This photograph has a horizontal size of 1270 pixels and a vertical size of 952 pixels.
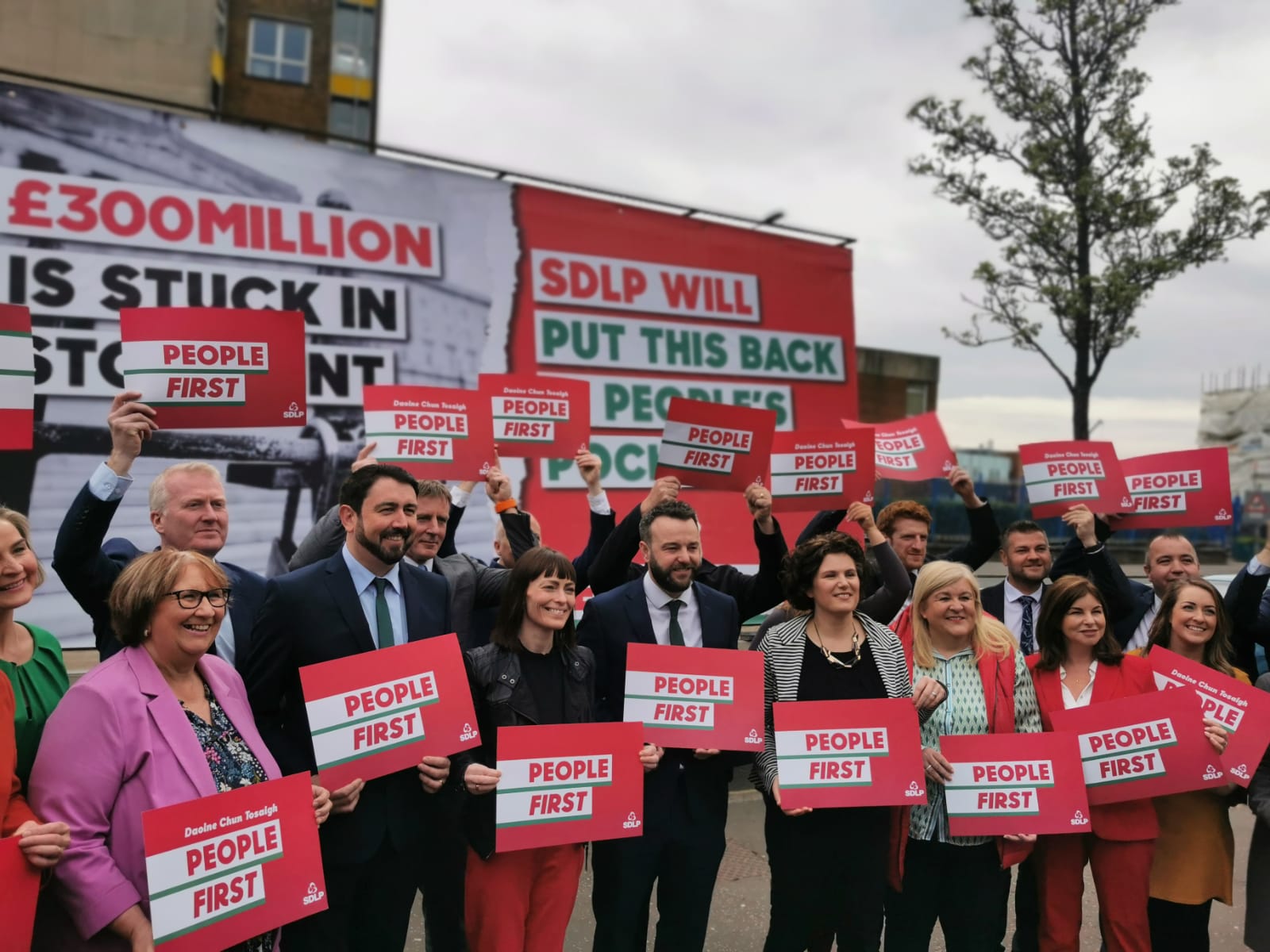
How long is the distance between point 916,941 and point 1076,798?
2.48 ft

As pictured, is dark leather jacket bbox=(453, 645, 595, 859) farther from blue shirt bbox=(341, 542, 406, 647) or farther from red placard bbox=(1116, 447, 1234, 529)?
red placard bbox=(1116, 447, 1234, 529)

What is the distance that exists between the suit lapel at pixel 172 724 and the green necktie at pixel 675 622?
1.67 metres

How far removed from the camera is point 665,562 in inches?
137

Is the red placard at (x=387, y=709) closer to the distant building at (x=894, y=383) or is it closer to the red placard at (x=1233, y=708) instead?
the red placard at (x=1233, y=708)

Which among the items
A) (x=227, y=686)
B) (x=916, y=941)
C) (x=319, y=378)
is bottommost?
(x=916, y=941)

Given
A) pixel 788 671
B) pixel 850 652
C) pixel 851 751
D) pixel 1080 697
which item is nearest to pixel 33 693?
pixel 788 671

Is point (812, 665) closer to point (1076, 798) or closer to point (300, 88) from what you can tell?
point (1076, 798)

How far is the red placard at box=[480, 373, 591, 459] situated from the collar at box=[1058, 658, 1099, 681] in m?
2.40

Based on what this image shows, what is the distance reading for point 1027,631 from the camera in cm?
449

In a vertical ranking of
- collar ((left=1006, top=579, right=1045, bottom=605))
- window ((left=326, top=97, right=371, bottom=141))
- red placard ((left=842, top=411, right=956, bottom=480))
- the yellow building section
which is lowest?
collar ((left=1006, top=579, right=1045, bottom=605))

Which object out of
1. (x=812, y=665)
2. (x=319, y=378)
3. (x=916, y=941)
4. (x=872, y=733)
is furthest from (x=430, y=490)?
(x=319, y=378)

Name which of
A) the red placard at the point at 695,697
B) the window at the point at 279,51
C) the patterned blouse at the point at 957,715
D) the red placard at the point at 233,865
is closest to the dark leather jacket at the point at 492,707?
the red placard at the point at 695,697

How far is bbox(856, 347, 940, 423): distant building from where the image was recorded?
21.5 metres

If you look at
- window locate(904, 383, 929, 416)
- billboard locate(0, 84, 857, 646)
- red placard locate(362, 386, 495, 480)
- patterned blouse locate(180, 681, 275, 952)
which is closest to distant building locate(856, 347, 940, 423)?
window locate(904, 383, 929, 416)
